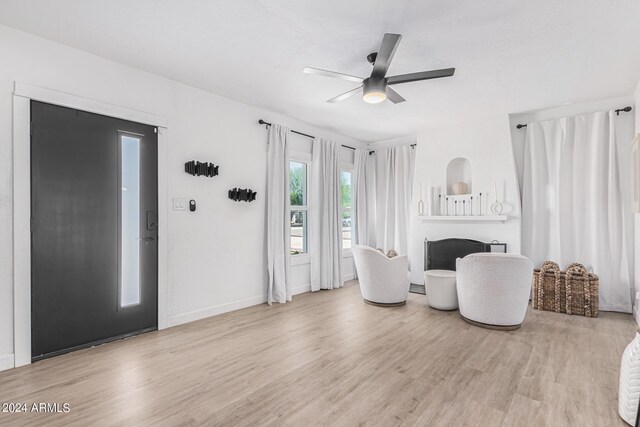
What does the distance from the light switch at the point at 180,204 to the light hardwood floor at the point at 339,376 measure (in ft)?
4.43

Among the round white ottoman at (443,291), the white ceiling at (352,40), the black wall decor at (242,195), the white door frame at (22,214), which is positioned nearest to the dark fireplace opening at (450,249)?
the round white ottoman at (443,291)

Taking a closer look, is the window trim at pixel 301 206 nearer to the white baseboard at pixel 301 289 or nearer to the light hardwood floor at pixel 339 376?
the white baseboard at pixel 301 289

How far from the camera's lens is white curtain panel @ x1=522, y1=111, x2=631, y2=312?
4121 millimetres

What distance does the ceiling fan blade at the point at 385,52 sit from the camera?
2268 mm

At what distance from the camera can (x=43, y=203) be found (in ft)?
9.05

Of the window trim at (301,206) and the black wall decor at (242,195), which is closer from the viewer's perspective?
the black wall decor at (242,195)

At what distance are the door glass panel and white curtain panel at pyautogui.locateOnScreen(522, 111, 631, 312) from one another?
5.24 m

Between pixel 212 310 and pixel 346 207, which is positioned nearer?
pixel 212 310

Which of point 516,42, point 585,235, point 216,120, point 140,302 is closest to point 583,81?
point 516,42

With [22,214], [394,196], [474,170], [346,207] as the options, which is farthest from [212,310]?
[474,170]

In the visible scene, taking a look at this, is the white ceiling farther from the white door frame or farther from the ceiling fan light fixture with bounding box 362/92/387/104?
the white door frame

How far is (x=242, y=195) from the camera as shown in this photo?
421 cm

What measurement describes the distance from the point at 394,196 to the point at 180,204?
13.2 feet

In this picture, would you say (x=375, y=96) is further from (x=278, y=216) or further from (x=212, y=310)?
(x=212, y=310)
